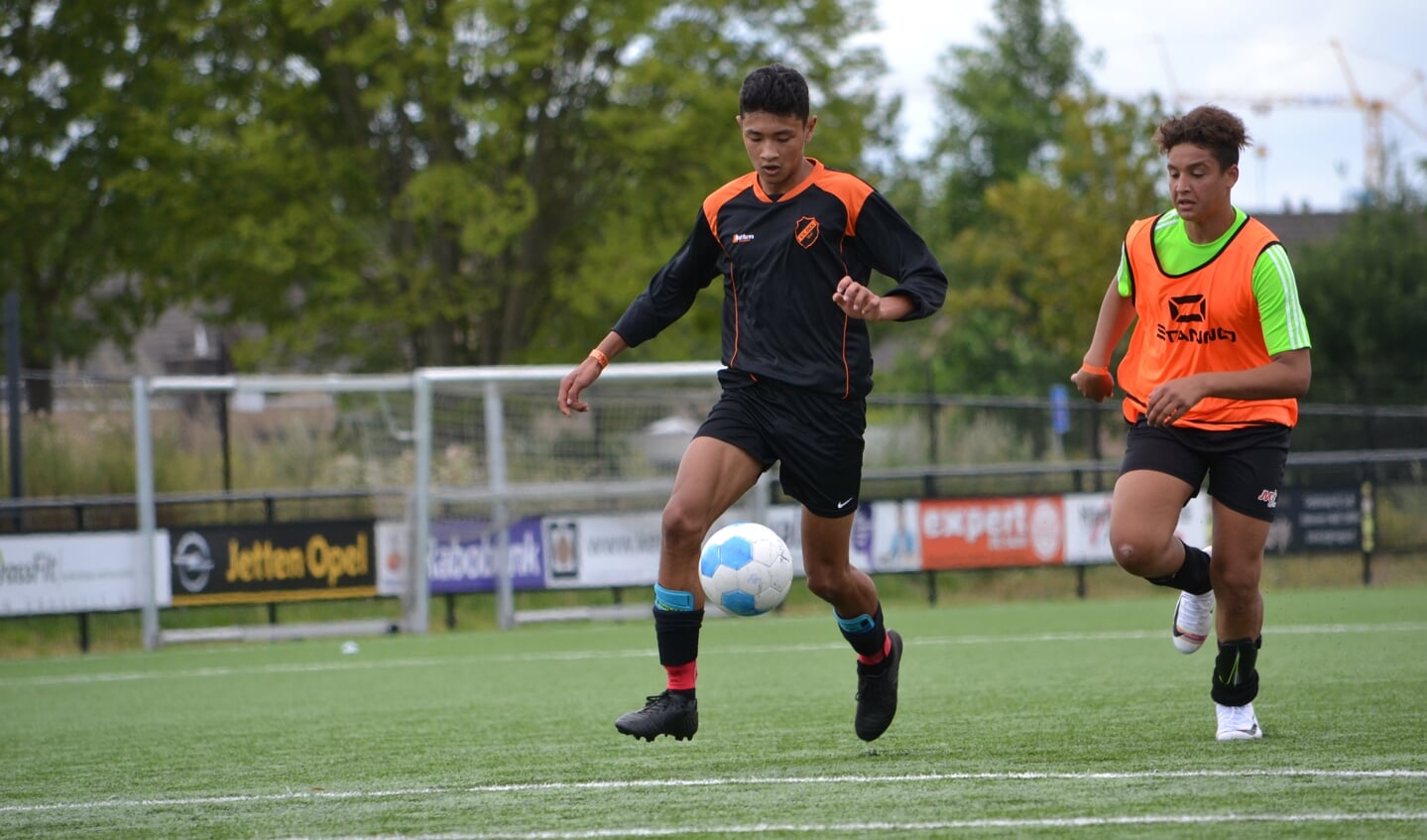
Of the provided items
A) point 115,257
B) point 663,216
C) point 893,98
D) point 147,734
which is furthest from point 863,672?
point 893,98

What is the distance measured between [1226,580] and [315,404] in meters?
12.7

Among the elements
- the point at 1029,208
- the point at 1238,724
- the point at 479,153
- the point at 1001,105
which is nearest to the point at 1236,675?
the point at 1238,724

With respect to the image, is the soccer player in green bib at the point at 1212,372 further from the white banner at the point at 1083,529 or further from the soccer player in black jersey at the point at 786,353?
the white banner at the point at 1083,529

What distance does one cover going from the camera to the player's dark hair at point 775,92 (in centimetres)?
526

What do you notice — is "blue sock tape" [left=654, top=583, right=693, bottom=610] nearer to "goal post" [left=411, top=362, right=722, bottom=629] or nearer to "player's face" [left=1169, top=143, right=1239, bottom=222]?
"player's face" [left=1169, top=143, right=1239, bottom=222]

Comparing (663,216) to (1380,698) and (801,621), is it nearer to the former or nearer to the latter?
(801,621)

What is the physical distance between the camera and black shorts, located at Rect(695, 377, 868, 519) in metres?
5.38

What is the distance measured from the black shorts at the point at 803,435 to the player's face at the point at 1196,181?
1.30 metres

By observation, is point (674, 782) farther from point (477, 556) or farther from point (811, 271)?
point (477, 556)

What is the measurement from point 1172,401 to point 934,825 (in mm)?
1709

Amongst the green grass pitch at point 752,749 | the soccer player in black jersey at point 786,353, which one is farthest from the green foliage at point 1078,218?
the soccer player in black jersey at point 786,353

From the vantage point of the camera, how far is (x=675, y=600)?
5363 millimetres

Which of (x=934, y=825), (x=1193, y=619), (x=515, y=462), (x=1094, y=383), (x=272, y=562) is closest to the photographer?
(x=934, y=825)

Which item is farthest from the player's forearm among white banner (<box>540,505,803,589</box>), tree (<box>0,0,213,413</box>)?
tree (<box>0,0,213,413</box>)
